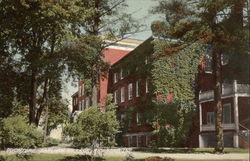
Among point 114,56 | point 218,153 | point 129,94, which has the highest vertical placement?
point 114,56

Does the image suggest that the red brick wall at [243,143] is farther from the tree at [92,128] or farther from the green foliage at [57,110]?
the green foliage at [57,110]

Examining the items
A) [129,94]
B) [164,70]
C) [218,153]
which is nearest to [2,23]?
[218,153]

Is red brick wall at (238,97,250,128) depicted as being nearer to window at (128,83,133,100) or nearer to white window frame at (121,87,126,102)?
window at (128,83,133,100)

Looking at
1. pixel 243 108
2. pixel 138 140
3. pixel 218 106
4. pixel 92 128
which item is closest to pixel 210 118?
pixel 243 108

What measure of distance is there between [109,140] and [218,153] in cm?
651

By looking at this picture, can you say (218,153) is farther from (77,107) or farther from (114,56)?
(77,107)

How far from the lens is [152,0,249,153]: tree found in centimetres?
1756

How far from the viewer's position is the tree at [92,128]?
15.8 m

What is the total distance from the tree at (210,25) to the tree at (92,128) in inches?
251

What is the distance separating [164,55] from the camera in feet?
68.1

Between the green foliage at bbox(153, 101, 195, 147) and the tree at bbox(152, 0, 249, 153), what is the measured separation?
27.7 ft

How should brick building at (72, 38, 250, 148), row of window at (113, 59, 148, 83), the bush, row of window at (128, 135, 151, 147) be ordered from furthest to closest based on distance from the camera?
row of window at (113, 59, 148, 83)
row of window at (128, 135, 151, 147)
brick building at (72, 38, 250, 148)
the bush

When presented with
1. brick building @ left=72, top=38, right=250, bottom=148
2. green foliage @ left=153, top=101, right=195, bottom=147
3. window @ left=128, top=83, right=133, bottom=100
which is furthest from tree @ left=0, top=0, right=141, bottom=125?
window @ left=128, top=83, right=133, bottom=100

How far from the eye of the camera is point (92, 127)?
15.9 m
